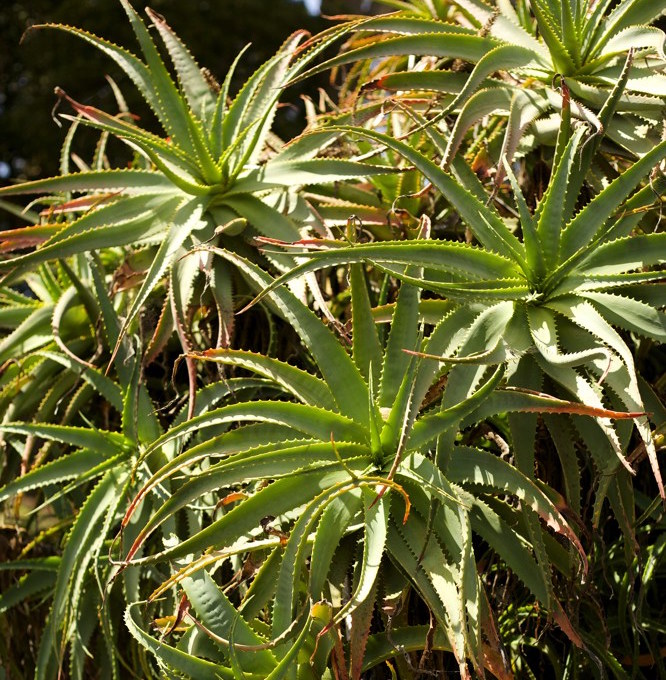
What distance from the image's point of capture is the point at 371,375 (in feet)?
5.88

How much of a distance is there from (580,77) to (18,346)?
1563 millimetres

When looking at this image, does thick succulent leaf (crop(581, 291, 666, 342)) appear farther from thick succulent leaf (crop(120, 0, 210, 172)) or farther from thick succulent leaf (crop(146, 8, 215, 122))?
thick succulent leaf (crop(146, 8, 215, 122))

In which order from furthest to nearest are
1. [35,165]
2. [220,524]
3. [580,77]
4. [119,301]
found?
[35,165]
[119,301]
[580,77]
[220,524]

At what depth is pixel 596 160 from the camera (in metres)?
2.28

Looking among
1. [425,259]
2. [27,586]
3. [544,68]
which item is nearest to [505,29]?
[544,68]

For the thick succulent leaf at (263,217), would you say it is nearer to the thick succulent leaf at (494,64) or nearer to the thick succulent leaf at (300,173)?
the thick succulent leaf at (300,173)

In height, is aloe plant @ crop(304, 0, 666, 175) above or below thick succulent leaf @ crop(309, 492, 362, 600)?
above

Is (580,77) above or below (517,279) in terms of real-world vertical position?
above

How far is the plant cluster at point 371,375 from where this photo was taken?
177 cm

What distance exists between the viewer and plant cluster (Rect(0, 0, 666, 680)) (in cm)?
177

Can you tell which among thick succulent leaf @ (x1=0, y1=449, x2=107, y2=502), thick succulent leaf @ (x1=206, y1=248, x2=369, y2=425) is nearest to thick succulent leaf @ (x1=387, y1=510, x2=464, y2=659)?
thick succulent leaf @ (x1=206, y1=248, x2=369, y2=425)

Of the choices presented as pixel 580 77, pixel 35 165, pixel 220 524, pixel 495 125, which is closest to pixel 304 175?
pixel 495 125

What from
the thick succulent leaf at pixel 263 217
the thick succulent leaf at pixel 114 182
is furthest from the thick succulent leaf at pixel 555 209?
the thick succulent leaf at pixel 114 182

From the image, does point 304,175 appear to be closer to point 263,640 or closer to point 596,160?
point 596,160
